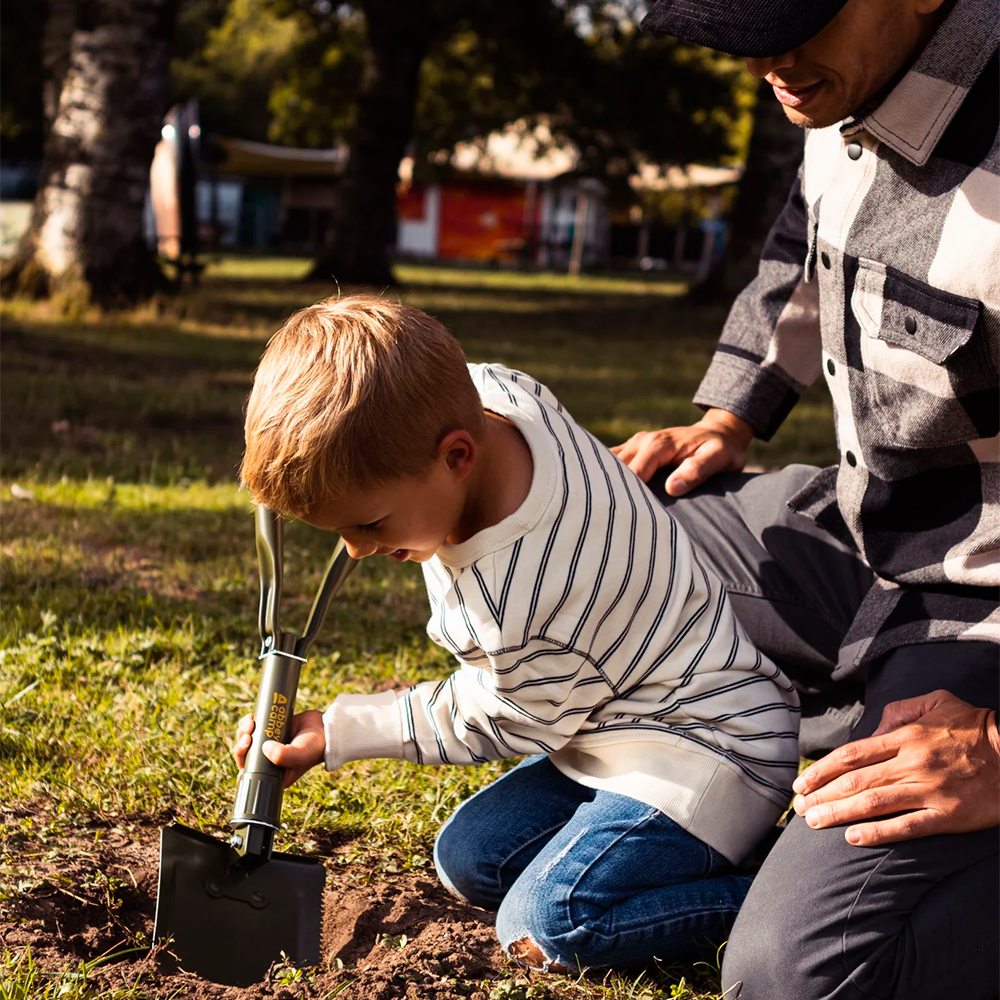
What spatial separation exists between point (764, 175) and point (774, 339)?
9.82 meters

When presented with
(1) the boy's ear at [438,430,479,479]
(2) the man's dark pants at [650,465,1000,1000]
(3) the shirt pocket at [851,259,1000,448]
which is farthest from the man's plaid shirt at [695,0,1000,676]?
(1) the boy's ear at [438,430,479,479]

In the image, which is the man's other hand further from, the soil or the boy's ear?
the soil

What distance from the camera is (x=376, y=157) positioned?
14.9 m

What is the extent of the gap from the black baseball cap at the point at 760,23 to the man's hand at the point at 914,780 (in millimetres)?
979

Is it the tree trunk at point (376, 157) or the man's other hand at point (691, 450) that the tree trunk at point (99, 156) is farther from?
the man's other hand at point (691, 450)

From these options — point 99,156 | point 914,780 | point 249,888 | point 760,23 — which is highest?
point 760,23

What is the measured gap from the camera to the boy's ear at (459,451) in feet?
5.92

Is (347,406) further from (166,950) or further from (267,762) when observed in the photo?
(166,950)

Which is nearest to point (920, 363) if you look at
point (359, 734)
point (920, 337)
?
point (920, 337)

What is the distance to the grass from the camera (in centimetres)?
242

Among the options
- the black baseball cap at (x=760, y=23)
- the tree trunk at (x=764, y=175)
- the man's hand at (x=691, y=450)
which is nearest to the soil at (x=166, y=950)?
the man's hand at (x=691, y=450)

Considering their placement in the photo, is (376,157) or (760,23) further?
(376,157)

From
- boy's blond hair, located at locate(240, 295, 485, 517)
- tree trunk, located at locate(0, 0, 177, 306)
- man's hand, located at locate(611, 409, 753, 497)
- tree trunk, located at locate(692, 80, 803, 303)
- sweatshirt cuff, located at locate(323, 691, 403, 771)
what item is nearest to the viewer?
boy's blond hair, located at locate(240, 295, 485, 517)

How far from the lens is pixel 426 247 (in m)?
40.4
